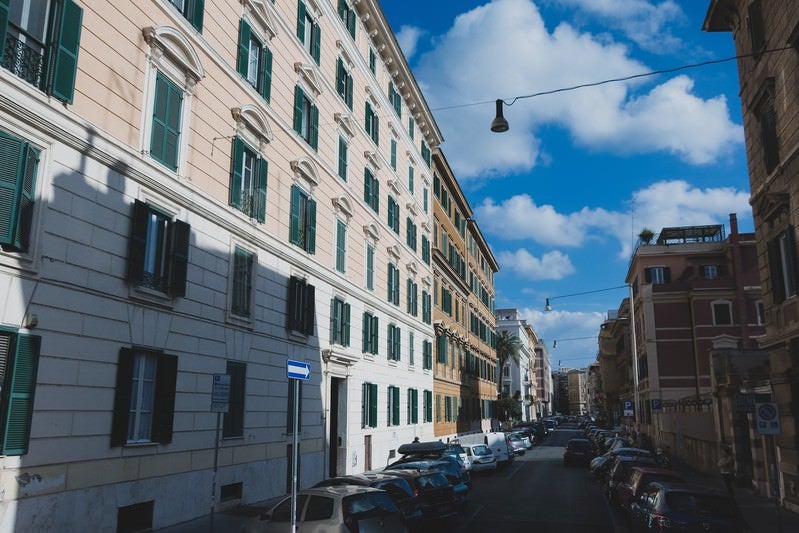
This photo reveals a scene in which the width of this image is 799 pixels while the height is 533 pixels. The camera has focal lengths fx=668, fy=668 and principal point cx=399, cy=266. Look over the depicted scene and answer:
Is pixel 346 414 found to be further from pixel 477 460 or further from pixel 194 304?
pixel 194 304

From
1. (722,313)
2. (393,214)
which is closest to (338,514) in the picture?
(393,214)

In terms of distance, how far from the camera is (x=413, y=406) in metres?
35.2

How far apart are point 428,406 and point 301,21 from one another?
23226 millimetres

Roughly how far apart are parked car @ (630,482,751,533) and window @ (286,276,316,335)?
11941 millimetres

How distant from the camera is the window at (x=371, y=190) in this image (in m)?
29.7

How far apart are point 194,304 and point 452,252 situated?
35906 millimetres

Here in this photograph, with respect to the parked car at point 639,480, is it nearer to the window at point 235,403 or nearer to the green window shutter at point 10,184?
the window at point 235,403

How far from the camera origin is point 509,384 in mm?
119062

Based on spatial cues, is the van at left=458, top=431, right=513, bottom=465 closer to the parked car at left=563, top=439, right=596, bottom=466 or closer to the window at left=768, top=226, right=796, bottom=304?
the parked car at left=563, top=439, right=596, bottom=466

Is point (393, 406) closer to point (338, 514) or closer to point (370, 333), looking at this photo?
point (370, 333)

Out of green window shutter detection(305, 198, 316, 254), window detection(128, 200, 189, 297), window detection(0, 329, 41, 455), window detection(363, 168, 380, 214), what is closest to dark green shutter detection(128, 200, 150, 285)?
window detection(128, 200, 189, 297)

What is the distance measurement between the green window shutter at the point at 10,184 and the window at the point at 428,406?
1156 inches

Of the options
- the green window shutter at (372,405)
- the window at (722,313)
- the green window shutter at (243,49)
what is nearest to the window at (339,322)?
the green window shutter at (372,405)

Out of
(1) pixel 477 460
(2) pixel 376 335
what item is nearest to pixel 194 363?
(2) pixel 376 335
